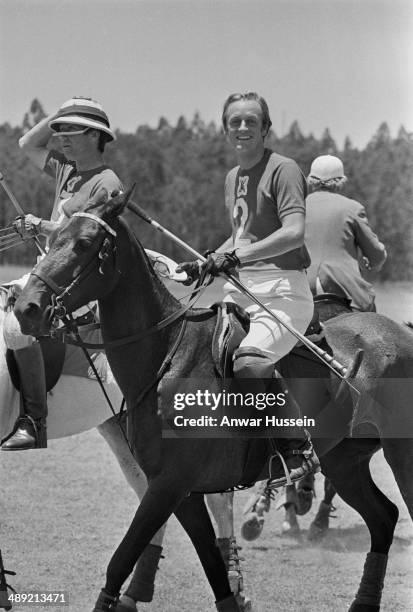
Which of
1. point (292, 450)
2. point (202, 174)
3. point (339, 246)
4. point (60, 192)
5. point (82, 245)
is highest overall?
point (202, 174)

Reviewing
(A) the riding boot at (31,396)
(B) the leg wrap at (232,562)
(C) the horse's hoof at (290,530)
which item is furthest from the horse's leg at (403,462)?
(C) the horse's hoof at (290,530)

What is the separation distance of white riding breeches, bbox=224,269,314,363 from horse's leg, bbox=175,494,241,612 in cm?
89

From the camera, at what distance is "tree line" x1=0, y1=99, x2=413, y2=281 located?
2305 cm

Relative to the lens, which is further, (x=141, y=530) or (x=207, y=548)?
(x=207, y=548)

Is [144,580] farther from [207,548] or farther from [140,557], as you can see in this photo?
[207,548]

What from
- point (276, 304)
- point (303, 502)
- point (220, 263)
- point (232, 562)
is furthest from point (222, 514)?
point (303, 502)

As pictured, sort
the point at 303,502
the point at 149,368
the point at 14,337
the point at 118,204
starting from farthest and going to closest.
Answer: the point at 303,502 < the point at 14,337 < the point at 149,368 < the point at 118,204

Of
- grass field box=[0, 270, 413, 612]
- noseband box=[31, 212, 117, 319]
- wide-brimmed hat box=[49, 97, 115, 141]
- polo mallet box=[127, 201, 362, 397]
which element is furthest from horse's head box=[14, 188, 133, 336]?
grass field box=[0, 270, 413, 612]

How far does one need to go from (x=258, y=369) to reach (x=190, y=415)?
410 millimetres

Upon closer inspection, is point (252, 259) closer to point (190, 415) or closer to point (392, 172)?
point (190, 415)

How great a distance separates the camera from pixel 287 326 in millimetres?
5652

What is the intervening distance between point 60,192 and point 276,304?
164 centimetres

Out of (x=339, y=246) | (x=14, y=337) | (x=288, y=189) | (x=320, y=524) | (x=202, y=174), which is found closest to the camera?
(x=288, y=189)

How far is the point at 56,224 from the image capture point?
6.12m
